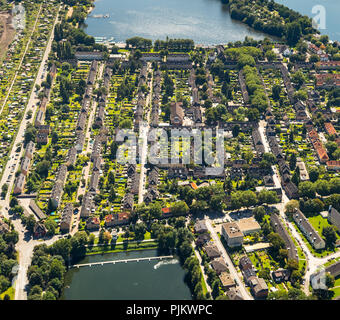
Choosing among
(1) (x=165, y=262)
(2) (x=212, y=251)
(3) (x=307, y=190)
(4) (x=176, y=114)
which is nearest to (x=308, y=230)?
(3) (x=307, y=190)

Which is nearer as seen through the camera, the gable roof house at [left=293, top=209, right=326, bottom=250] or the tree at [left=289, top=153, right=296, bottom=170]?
the gable roof house at [left=293, top=209, right=326, bottom=250]

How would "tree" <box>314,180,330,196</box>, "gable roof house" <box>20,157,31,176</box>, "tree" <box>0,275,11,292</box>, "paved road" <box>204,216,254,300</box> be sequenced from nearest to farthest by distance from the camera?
"paved road" <box>204,216,254,300</box> < "tree" <box>0,275,11,292</box> < "tree" <box>314,180,330,196</box> < "gable roof house" <box>20,157,31,176</box>

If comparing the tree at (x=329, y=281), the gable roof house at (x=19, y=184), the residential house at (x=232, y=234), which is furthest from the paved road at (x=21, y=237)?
the tree at (x=329, y=281)

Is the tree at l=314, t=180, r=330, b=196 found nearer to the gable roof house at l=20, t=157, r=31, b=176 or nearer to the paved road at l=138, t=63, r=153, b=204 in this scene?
the paved road at l=138, t=63, r=153, b=204

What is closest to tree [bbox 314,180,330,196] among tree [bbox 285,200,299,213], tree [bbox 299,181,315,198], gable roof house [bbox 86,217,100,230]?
tree [bbox 299,181,315,198]

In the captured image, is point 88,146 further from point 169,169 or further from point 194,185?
point 194,185
